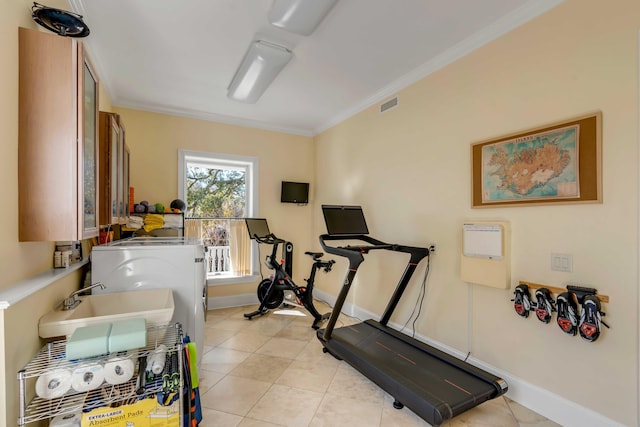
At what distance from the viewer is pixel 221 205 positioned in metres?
4.64

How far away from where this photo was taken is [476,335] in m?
2.55

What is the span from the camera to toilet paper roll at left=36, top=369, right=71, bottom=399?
125cm

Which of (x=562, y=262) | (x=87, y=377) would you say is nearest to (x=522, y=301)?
(x=562, y=262)

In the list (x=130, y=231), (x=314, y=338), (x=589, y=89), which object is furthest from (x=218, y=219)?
(x=589, y=89)

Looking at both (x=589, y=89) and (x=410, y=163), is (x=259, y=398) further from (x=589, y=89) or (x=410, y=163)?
(x=589, y=89)

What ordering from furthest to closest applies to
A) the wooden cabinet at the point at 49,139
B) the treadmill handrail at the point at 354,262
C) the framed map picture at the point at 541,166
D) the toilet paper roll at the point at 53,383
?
1. the treadmill handrail at the point at 354,262
2. the framed map picture at the point at 541,166
3. the wooden cabinet at the point at 49,139
4. the toilet paper roll at the point at 53,383

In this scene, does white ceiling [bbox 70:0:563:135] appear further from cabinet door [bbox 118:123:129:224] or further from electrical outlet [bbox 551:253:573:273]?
electrical outlet [bbox 551:253:573:273]

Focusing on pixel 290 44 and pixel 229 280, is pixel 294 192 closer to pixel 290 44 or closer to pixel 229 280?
pixel 229 280

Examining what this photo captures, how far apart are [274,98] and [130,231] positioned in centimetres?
236

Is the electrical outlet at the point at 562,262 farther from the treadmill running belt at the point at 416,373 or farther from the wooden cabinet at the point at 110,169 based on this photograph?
the wooden cabinet at the point at 110,169

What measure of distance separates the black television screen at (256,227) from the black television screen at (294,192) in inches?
31.2

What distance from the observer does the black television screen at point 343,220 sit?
9.79ft

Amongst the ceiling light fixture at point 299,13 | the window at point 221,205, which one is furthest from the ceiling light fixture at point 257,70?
the window at point 221,205

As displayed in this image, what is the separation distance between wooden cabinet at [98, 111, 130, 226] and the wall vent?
2.73m
